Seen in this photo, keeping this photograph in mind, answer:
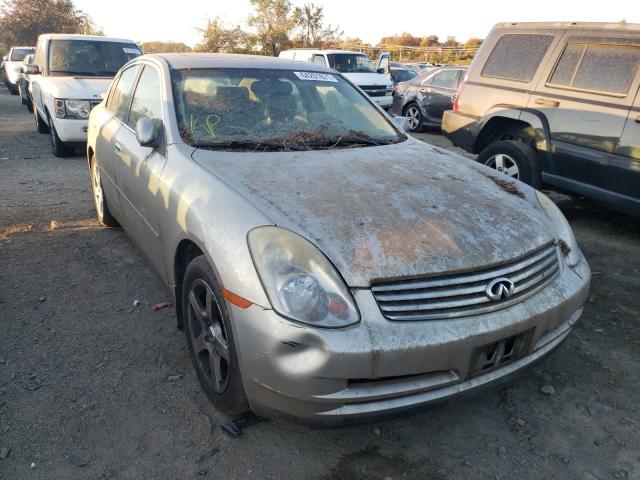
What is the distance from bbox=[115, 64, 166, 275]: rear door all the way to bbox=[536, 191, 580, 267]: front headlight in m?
2.22

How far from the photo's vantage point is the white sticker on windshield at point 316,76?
363cm

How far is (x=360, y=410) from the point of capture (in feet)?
6.18

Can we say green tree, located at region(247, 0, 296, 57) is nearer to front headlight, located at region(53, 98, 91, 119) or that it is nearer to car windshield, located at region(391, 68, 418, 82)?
car windshield, located at region(391, 68, 418, 82)

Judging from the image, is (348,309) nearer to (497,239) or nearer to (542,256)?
(497,239)

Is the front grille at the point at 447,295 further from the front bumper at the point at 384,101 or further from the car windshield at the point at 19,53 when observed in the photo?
the car windshield at the point at 19,53

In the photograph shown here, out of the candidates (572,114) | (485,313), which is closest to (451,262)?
(485,313)

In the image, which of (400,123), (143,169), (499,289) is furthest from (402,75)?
(499,289)

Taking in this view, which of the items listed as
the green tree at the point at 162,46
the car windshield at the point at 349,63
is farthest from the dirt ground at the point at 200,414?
the green tree at the point at 162,46

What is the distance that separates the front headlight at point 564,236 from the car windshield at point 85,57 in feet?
24.2

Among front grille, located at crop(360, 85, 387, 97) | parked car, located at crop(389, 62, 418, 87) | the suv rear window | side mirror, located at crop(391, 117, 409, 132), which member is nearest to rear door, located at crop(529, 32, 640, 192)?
the suv rear window

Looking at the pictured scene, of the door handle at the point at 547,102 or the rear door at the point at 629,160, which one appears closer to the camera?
the rear door at the point at 629,160

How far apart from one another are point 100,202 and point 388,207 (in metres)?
3.33

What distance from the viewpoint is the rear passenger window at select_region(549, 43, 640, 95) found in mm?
4574

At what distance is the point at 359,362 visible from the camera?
1.81m
